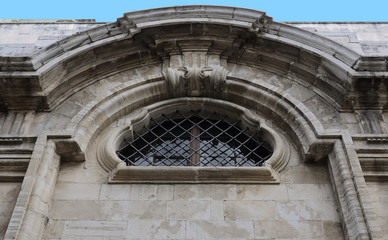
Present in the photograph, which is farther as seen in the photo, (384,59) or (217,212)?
(384,59)

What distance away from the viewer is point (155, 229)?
5297mm

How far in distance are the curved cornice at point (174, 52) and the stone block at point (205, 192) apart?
202 cm

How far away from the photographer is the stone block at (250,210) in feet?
17.8

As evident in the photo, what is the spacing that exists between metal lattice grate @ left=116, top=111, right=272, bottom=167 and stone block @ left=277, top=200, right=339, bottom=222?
92 centimetres

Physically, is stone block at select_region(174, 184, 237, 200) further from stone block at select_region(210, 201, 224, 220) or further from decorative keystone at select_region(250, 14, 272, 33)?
decorative keystone at select_region(250, 14, 272, 33)

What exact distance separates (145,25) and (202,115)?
157 centimetres

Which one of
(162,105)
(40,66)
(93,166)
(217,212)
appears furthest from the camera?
(162,105)

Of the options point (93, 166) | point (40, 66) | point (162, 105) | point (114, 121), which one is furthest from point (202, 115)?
point (40, 66)

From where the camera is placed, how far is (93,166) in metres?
6.07

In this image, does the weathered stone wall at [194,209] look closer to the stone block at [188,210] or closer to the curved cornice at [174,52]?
the stone block at [188,210]

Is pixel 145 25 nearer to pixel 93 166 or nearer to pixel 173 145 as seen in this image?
pixel 173 145

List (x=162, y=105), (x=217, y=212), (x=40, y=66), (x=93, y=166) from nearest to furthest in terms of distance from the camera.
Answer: (x=217, y=212) → (x=93, y=166) → (x=40, y=66) → (x=162, y=105)

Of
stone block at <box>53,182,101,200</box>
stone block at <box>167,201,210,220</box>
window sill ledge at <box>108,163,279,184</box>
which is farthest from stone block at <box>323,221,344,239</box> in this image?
stone block at <box>53,182,101,200</box>

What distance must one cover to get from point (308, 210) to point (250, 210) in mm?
658
